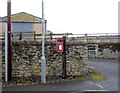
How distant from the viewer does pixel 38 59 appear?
8.77 m

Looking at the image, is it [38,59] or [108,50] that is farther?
[108,50]

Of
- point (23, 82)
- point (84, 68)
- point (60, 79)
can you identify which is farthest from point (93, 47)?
point (23, 82)

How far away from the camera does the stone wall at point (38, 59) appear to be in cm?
870

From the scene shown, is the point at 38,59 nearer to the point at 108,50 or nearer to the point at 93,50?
the point at 93,50

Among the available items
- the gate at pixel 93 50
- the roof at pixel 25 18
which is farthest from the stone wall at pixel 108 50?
the roof at pixel 25 18

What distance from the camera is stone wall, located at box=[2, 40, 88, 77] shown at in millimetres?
8703

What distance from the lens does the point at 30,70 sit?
8.70m

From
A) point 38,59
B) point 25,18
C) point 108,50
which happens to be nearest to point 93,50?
point 108,50

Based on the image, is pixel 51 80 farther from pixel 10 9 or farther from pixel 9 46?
pixel 10 9

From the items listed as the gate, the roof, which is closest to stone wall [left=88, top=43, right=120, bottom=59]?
the gate

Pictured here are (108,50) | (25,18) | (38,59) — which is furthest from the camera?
(25,18)

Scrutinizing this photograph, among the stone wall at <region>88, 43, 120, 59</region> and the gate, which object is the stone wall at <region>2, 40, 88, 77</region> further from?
the gate

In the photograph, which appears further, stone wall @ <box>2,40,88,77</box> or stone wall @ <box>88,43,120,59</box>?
stone wall @ <box>88,43,120,59</box>

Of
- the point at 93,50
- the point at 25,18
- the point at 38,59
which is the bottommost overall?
the point at 38,59
